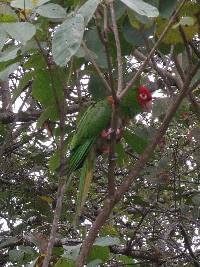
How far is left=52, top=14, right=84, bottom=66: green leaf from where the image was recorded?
45.9 inches

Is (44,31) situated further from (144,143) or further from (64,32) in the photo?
(144,143)

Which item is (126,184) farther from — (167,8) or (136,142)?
(136,142)

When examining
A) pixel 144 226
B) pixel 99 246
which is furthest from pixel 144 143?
pixel 144 226

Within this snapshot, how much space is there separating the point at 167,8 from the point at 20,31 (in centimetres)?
43

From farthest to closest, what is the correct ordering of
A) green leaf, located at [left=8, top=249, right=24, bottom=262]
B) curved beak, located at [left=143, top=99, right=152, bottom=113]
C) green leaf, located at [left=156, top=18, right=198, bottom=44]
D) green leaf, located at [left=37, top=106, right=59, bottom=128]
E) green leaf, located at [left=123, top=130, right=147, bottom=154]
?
curved beak, located at [left=143, top=99, right=152, bottom=113], green leaf, located at [left=8, top=249, right=24, bottom=262], green leaf, located at [left=123, top=130, right=147, bottom=154], green leaf, located at [left=37, top=106, right=59, bottom=128], green leaf, located at [left=156, top=18, right=198, bottom=44]

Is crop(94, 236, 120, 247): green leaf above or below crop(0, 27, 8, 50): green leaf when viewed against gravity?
below

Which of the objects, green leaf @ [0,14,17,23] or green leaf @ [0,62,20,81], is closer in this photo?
green leaf @ [0,14,17,23]

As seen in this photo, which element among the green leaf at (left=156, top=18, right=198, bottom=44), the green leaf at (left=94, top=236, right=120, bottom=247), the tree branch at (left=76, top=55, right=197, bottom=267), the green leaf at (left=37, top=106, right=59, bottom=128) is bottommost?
the green leaf at (left=94, top=236, right=120, bottom=247)

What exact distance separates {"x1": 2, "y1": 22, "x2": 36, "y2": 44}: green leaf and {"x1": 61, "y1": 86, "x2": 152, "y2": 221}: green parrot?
3.58 feet

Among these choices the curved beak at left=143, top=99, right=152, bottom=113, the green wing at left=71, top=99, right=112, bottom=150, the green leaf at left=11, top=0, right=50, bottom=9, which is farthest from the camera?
the curved beak at left=143, top=99, right=152, bottom=113

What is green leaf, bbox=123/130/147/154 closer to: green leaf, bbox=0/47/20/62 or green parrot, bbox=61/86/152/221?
green parrot, bbox=61/86/152/221

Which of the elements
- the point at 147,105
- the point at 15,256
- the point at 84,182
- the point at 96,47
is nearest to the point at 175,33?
the point at 96,47

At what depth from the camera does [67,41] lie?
1177 mm

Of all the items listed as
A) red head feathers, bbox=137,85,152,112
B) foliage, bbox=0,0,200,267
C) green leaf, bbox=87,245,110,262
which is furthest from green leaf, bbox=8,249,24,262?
red head feathers, bbox=137,85,152,112
